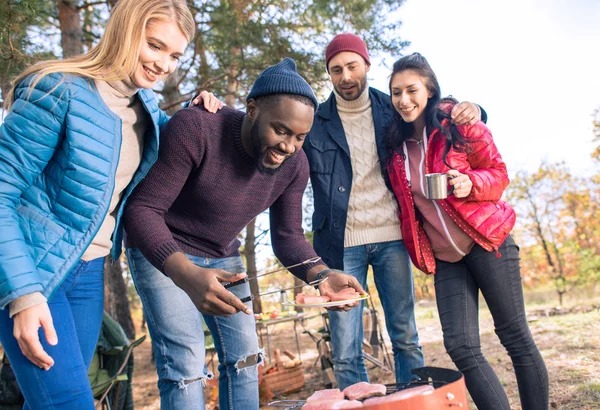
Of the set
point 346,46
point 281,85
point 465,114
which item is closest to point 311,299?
point 281,85

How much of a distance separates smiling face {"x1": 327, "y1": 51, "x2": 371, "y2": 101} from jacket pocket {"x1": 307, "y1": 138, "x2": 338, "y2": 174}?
32 cm

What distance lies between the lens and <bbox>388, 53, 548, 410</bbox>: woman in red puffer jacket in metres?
2.62

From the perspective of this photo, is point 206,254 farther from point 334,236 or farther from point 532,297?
point 532,297

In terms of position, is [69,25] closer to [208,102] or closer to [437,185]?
[208,102]

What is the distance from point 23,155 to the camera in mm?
1754

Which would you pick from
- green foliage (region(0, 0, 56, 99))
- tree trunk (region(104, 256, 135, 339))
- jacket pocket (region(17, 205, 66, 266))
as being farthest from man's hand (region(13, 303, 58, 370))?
tree trunk (region(104, 256, 135, 339))

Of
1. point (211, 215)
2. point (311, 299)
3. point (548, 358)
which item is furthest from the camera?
point (548, 358)

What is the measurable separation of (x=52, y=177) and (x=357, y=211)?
1745mm

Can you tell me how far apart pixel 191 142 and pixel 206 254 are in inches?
20.4

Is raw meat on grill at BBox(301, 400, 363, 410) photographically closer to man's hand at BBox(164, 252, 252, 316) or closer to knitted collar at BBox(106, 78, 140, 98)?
man's hand at BBox(164, 252, 252, 316)

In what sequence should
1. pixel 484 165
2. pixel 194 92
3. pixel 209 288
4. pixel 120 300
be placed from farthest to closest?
pixel 120 300, pixel 194 92, pixel 484 165, pixel 209 288

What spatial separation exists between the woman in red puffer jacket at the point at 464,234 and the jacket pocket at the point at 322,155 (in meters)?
0.40

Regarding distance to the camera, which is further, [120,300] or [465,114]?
[120,300]

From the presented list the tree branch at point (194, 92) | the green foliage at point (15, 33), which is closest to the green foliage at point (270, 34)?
the tree branch at point (194, 92)
